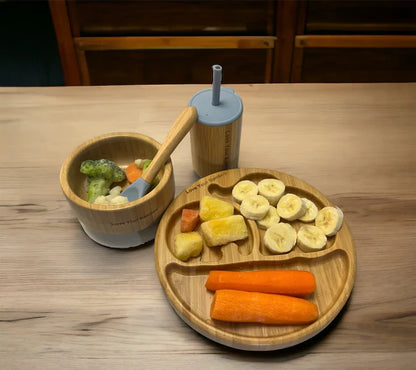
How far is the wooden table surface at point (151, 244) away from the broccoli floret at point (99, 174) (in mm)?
135

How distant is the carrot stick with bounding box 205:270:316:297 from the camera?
34.2 inches

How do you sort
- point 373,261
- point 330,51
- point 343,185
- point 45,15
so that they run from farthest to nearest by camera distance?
point 45,15 → point 330,51 → point 343,185 → point 373,261

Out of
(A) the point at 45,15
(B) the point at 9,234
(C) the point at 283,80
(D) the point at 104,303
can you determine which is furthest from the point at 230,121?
(A) the point at 45,15

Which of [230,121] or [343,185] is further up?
[230,121]

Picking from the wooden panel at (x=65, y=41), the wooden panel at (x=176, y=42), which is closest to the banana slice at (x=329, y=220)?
the wooden panel at (x=176, y=42)

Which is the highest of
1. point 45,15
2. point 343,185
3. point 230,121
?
point 230,121

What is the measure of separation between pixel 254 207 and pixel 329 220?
0.18 m

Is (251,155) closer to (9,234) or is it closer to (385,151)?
(385,151)

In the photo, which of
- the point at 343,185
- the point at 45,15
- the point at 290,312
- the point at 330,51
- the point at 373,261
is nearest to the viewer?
the point at 290,312

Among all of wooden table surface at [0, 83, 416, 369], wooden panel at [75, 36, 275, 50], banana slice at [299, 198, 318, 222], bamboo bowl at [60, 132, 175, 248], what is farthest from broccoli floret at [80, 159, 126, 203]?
wooden panel at [75, 36, 275, 50]

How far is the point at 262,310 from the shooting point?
0.83 m

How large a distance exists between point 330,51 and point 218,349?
5.96ft

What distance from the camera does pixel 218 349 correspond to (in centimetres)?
85

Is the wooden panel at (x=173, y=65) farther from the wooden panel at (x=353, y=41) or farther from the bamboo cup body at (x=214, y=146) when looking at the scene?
the bamboo cup body at (x=214, y=146)
